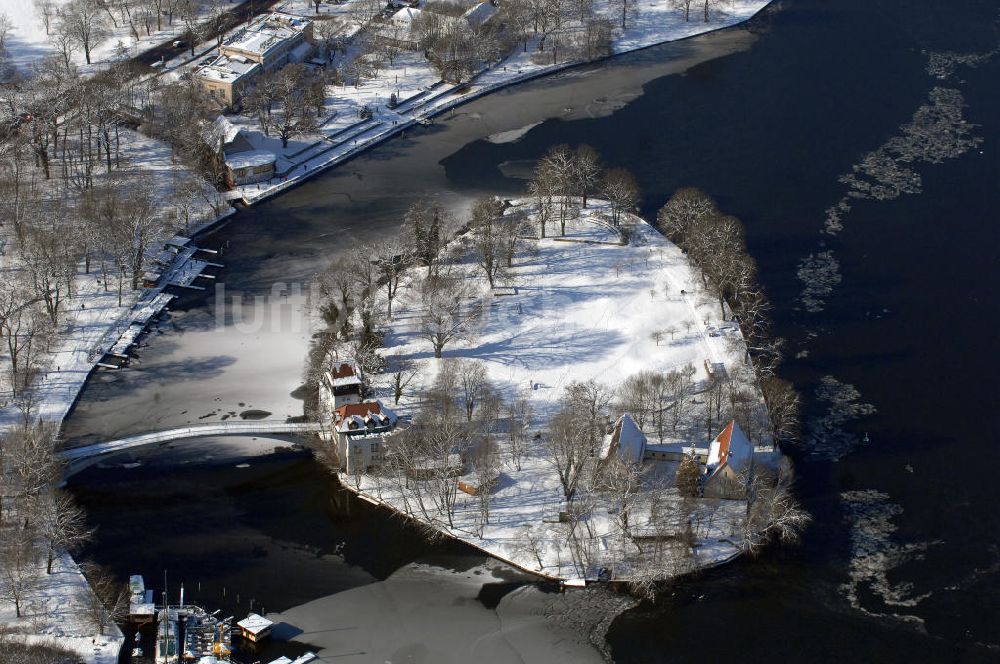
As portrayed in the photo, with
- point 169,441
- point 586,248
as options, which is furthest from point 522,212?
point 169,441

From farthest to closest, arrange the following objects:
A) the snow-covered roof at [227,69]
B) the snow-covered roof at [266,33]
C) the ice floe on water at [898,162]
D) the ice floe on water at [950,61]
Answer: the ice floe on water at [950,61], the snow-covered roof at [266,33], the snow-covered roof at [227,69], the ice floe on water at [898,162]

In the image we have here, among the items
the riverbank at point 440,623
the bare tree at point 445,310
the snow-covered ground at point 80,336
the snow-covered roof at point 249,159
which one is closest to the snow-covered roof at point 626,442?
the riverbank at point 440,623

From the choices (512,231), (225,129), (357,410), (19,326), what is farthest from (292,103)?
(357,410)

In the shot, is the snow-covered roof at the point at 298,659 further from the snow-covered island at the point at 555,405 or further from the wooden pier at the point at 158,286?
the wooden pier at the point at 158,286

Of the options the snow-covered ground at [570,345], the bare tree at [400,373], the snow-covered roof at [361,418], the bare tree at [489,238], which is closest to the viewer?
the snow-covered ground at [570,345]

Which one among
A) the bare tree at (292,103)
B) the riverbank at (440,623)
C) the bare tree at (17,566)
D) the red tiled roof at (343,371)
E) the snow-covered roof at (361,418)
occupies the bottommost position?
the riverbank at (440,623)

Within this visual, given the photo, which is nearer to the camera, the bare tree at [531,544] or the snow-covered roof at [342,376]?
the bare tree at [531,544]

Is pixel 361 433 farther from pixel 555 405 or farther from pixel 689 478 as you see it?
pixel 689 478

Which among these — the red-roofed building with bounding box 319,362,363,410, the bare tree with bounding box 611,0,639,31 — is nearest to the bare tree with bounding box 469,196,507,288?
the red-roofed building with bounding box 319,362,363,410
